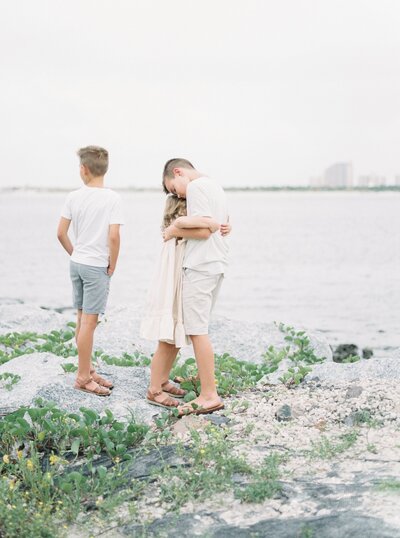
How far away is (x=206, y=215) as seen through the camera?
6777 mm

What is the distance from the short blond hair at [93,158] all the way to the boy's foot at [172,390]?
2.10 meters

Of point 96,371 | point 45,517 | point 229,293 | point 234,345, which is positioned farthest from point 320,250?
point 45,517

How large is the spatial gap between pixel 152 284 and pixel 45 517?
7.63 feet

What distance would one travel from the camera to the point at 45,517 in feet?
17.9

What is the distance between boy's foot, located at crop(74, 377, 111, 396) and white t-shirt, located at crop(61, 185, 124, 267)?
1.14 metres

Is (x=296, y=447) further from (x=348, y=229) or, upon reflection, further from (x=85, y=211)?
(x=348, y=229)

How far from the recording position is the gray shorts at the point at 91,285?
7355 mm

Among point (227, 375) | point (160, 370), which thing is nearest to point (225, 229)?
point (160, 370)

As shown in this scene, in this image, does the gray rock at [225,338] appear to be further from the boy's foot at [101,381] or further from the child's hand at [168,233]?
the child's hand at [168,233]

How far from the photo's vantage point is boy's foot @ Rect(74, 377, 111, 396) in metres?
7.58

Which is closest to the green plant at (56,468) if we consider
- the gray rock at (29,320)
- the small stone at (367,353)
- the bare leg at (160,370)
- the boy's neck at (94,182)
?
the bare leg at (160,370)

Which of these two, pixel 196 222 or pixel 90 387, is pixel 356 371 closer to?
pixel 90 387

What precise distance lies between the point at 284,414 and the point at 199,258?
1495 millimetres

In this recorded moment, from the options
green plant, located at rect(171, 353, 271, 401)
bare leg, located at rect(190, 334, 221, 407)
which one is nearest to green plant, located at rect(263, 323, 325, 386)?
green plant, located at rect(171, 353, 271, 401)
